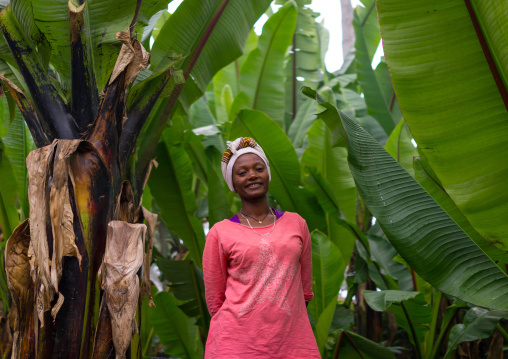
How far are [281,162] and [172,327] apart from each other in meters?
1.12

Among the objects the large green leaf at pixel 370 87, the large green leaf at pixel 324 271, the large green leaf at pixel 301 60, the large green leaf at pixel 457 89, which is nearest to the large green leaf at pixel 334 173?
the large green leaf at pixel 324 271

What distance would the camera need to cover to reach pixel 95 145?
66.5 inches

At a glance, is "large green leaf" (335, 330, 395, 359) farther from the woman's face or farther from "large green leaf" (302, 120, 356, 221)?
the woman's face

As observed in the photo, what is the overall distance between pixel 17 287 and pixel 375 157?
1.31m

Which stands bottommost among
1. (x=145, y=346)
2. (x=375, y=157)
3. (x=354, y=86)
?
(x=145, y=346)

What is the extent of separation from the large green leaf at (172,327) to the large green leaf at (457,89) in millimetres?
1704

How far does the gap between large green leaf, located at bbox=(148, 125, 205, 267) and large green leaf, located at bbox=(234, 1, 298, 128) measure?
2.16 feet

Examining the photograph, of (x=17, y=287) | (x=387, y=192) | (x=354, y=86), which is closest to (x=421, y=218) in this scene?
(x=387, y=192)

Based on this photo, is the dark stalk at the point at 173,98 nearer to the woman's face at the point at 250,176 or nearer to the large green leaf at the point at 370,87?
the woman's face at the point at 250,176

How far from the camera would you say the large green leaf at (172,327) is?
105 inches

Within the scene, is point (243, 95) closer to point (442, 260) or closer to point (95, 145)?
point (95, 145)

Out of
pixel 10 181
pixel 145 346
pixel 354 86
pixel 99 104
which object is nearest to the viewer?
pixel 99 104

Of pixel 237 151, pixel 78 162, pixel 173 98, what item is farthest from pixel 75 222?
pixel 173 98

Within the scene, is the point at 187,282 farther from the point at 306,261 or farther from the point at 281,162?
the point at 306,261
